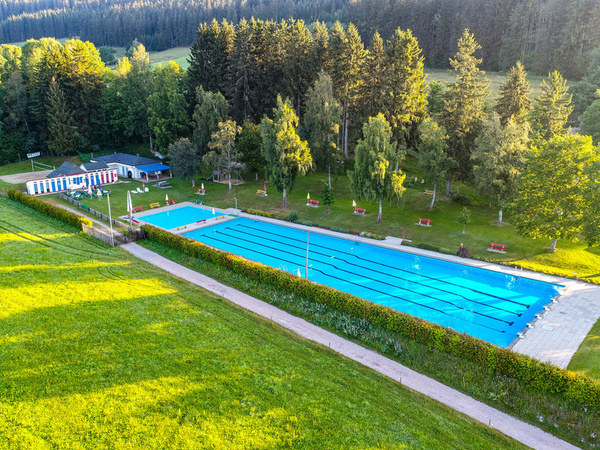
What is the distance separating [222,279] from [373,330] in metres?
10.0

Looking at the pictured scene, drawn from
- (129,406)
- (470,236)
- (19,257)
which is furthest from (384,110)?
(129,406)

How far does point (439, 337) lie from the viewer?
57.0 feet

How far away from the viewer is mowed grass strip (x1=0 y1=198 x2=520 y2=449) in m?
12.6

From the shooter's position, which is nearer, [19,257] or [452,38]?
[19,257]

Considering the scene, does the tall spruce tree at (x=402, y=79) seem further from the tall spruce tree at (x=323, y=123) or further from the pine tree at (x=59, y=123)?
the pine tree at (x=59, y=123)

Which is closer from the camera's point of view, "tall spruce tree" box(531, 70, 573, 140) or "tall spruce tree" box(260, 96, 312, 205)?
"tall spruce tree" box(531, 70, 573, 140)

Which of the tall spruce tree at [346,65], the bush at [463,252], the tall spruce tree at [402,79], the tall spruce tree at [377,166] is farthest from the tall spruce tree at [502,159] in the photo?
the tall spruce tree at [346,65]

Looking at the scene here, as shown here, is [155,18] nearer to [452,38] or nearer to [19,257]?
[452,38]

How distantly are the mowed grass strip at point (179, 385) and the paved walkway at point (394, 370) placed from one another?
63 cm

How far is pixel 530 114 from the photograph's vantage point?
36.6 m

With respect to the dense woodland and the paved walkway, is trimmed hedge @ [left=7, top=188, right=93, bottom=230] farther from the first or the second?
the dense woodland

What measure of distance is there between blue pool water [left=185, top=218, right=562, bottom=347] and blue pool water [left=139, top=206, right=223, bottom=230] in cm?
350

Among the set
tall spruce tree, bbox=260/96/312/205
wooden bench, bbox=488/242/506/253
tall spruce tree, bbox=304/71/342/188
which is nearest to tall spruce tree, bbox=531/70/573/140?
wooden bench, bbox=488/242/506/253

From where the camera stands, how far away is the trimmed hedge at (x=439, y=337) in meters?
14.4
